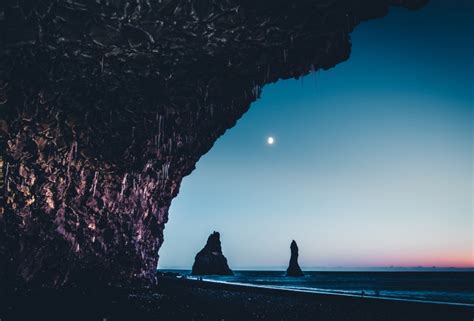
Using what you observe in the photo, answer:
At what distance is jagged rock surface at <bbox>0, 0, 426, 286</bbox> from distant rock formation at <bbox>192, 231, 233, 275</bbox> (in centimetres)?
8400

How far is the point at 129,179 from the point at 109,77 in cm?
649

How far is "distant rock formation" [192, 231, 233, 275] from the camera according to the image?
334 ft

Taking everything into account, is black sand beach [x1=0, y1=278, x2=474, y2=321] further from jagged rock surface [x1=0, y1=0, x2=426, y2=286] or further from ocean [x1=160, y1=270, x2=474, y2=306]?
jagged rock surface [x1=0, y1=0, x2=426, y2=286]

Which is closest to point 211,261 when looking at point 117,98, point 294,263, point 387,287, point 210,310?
point 294,263

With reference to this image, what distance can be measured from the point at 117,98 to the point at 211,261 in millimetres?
92300

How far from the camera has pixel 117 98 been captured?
1652 centimetres

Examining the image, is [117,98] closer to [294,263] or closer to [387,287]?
[387,287]

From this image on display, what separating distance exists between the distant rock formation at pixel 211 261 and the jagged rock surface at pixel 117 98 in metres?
84.0

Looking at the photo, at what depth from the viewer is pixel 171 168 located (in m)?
21.4

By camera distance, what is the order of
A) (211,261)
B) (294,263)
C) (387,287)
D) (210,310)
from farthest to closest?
1. (294,263)
2. (211,261)
3. (387,287)
4. (210,310)

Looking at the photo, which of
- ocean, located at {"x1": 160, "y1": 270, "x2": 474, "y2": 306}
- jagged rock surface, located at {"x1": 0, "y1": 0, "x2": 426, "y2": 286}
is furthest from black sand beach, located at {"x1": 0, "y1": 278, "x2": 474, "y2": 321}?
jagged rock surface, located at {"x1": 0, "y1": 0, "x2": 426, "y2": 286}

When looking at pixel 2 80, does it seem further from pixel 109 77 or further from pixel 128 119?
pixel 128 119

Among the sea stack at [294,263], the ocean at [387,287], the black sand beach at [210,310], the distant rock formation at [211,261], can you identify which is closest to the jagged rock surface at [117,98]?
the black sand beach at [210,310]

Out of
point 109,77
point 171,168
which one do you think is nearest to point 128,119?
point 109,77
